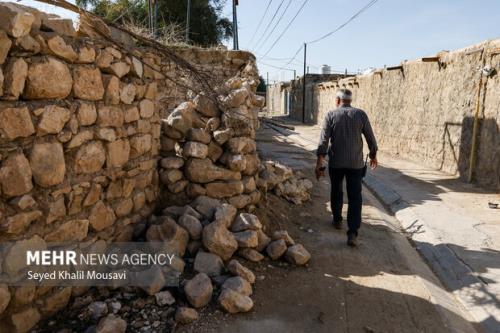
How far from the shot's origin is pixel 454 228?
4.62m

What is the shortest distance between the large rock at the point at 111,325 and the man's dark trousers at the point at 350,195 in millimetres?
2467

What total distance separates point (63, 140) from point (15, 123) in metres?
0.36

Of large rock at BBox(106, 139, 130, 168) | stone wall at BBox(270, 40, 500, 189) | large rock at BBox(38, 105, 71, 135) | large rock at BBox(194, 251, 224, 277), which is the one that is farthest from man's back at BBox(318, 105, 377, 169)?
stone wall at BBox(270, 40, 500, 189)

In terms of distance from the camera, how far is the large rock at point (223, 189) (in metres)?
3.75

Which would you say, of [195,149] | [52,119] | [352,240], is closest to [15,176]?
[52,119]

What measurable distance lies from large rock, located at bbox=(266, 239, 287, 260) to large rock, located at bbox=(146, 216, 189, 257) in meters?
0.74

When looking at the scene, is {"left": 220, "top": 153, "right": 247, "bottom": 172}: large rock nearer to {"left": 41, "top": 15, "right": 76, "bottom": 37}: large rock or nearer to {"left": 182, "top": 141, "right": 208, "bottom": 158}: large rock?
{"left": 182, "top": 141, "right": 208, "bottom": 158}: large rock

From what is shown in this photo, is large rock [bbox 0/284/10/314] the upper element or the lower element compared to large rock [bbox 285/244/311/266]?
upper

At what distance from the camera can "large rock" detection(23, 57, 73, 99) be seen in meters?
2.12

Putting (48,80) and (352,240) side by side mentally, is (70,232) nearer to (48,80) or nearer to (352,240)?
(48,80)

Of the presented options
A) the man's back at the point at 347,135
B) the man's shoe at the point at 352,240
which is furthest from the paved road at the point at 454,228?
the man's back at the point at 347,135

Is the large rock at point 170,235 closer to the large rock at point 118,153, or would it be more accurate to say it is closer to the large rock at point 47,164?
the large rock at point 118,153

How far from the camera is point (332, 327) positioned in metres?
2.52

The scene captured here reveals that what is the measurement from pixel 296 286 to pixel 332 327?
55 centimetres
